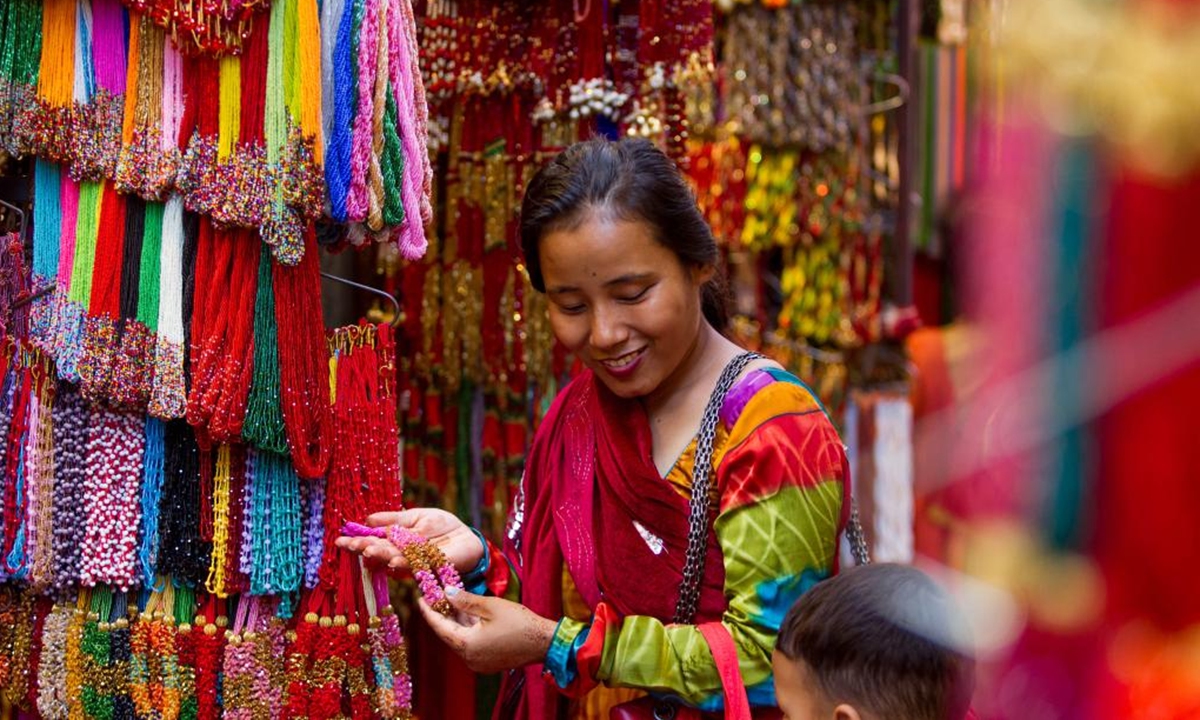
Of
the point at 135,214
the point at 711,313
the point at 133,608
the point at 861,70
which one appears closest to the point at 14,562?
the point at 133,608

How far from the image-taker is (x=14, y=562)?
6.68 ft

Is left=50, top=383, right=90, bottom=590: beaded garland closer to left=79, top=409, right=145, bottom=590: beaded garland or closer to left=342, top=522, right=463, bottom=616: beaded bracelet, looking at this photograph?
left=79, top=409, right=145, bottom=590: beaded garland

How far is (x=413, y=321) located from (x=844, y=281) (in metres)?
1.54

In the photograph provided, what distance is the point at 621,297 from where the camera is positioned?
6.05ft

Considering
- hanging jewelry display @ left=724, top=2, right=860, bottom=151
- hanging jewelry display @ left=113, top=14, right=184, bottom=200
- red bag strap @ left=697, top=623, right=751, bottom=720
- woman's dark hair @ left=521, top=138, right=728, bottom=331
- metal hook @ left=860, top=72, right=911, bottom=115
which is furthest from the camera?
metal hook @ left=860, top=72, right=911, bottom=115

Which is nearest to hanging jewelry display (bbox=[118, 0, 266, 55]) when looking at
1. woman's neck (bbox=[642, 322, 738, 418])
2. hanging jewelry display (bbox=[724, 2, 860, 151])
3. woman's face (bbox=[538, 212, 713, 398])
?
woman's face (bbox=[538, 212, 713, 398])

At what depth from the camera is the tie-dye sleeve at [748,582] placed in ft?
5.74

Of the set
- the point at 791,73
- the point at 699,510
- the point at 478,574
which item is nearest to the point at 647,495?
the point at 699,510

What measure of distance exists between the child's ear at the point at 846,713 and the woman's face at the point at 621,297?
1.93 feet

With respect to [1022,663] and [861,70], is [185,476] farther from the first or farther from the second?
[861,70]

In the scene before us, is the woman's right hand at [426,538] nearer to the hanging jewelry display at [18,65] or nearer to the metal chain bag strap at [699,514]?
the metal chain bag strap at [699,514]

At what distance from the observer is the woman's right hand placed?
6.34ft

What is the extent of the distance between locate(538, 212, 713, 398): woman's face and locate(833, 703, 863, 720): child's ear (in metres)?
0.59

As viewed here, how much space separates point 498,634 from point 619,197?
653mm
